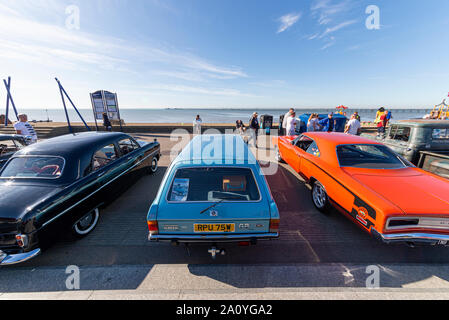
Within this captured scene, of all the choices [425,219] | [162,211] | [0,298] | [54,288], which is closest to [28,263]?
[0,298]

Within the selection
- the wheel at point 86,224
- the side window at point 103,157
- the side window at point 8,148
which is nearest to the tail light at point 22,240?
the wheel at point 86,224

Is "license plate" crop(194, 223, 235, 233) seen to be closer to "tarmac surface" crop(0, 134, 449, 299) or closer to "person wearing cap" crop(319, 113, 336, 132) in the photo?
"tarmac surface" crop(0, 134, 449, 299)

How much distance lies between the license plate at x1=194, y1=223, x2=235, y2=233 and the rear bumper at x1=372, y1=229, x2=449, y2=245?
1.87m

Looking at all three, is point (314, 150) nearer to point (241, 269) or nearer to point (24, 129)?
point (241, 269)

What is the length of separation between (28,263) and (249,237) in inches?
123

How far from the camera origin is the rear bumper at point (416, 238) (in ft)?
6.84

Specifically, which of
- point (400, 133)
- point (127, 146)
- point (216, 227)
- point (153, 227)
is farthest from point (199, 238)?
point (400, 133)

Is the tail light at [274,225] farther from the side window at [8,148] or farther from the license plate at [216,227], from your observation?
the side window at [8,148]

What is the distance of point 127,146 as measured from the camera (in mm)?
4547

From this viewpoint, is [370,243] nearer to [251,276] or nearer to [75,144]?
[251,276]

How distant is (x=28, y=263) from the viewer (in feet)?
7.81

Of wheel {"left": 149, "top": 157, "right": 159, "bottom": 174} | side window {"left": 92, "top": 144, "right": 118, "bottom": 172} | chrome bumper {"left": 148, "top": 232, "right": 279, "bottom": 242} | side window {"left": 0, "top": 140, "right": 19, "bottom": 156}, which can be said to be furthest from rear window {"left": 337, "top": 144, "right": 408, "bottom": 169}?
side window {"left": 0, "top": 140, "right": 19, "bottom": 156}
